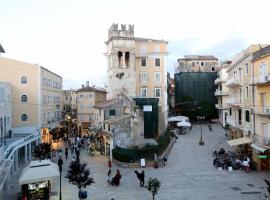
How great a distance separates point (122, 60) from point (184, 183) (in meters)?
30.3

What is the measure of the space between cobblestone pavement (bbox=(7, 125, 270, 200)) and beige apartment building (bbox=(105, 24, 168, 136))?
60.7ft

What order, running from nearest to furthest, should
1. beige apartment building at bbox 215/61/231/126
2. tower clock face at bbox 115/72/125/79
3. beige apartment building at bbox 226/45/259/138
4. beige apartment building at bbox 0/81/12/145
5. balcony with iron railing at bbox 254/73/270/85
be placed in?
1. balcony with iron railing at bbox 254/73/270/85
2. beige apartment building at bbox 226/45/259/138
3. beige apartment building at bbox 0/81/12/145
4. tower clock face at bbox 115/72/125/79
5. beige apartment building at bbox 215/61/231/126

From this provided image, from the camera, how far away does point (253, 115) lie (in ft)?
107

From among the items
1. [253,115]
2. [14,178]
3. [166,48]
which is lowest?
[14,178]

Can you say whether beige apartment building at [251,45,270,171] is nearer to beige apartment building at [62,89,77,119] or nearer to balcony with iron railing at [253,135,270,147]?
balcony with iron railing at [253,135,270,147]

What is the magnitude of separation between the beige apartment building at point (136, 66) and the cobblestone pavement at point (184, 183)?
18492 mm

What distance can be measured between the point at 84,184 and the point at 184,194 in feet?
23.5

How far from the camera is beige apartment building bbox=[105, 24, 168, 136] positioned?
52656 mm

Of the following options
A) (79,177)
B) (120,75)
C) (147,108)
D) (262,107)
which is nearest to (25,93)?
(120,75)

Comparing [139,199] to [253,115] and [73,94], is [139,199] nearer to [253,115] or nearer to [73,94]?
[253,115]

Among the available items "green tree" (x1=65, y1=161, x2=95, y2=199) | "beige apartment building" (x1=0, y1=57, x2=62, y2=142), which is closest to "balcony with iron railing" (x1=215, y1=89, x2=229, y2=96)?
"beige apartment building" (x1=0, y1=57, x2=62, y2=142)

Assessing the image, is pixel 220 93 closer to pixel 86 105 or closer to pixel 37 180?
pixel 86 105

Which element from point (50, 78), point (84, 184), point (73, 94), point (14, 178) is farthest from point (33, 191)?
point (73, 94)

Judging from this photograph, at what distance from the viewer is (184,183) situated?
26125mm
